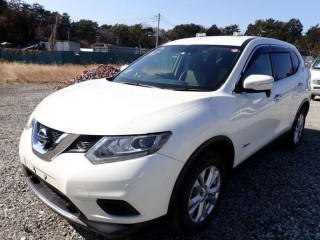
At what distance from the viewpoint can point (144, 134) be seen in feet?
7.66

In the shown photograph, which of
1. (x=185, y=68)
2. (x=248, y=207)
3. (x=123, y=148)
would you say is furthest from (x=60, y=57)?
(x=123, y=148)

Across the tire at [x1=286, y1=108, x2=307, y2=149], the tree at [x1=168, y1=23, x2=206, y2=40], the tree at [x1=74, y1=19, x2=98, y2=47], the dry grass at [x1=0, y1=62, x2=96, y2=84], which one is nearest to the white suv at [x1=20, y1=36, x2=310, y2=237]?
the tire at [x1=286, y1=108, x2=307, y2=149]

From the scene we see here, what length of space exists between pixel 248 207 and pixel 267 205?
224mm

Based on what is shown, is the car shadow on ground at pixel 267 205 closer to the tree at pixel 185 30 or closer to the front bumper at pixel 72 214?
the front bumper at pixel 72 214

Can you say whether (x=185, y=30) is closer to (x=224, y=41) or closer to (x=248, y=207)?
(x=224, y=41)

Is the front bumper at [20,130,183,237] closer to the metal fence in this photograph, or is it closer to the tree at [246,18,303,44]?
the metal fence

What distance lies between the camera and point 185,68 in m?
3.62

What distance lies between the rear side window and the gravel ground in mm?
1091

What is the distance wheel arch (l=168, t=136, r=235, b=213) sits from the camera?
8.04 feet

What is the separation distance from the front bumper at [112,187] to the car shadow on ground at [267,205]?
0.72 ft

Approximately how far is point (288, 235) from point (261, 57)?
1947mm

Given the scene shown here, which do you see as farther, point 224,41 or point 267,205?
point 224,41

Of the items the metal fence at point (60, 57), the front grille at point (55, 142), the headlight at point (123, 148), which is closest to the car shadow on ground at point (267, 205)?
the headlight at point (123, 148)

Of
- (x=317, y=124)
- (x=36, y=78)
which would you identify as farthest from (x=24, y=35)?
(x=317, y=124)
